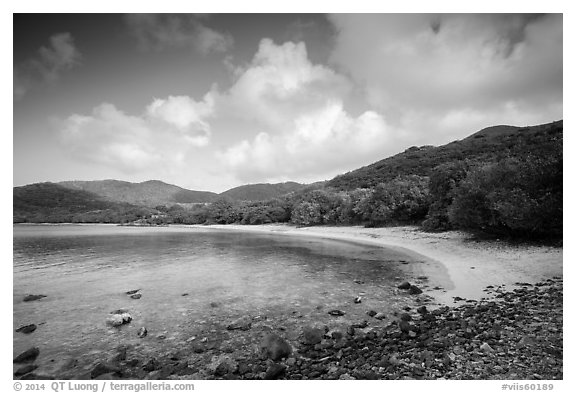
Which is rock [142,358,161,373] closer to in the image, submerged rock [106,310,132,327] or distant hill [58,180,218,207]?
submerged rock [106,310,132,327]

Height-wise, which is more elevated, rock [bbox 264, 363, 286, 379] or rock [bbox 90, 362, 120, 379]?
rock [bbox 264, 363, 286, 379]

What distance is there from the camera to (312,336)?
700cm

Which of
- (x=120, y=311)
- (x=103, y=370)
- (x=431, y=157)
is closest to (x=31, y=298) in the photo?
(x=120, y=311)

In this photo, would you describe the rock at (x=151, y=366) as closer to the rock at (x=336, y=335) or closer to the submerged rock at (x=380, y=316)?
the rock at (x=336, y=335)

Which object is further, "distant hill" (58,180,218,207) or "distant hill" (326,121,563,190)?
"distant hill" (58,180,218,207)

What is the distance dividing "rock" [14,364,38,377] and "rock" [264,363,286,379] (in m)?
5.26

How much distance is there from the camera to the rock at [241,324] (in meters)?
8.00

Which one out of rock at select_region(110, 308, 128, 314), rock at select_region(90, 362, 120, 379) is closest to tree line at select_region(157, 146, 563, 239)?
rock at select_region(90, 362, 120, 379)

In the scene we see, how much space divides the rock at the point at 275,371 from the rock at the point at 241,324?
2.68m

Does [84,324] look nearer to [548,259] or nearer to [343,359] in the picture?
[343,359]

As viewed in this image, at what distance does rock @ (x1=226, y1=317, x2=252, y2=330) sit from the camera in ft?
26.2

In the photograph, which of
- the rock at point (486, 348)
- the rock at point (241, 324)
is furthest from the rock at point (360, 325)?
the rock at point (241, 324)

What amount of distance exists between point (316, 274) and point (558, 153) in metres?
12.9
